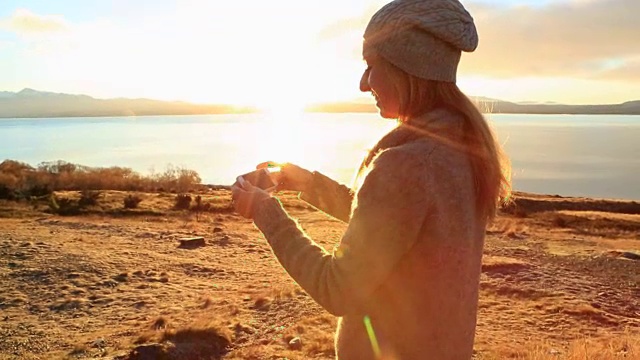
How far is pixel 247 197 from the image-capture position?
1.53 m

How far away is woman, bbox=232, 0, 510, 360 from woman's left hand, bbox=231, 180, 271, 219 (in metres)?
0.11

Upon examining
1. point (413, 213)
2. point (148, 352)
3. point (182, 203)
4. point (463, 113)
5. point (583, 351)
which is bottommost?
point (182, 203)

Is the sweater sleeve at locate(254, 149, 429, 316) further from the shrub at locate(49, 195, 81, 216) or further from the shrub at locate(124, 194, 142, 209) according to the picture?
the shrub at locate(124, 194, 142, 209)

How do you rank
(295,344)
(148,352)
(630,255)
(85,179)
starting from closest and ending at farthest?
1. (148,352)
2. (295,344)
3. (630,255)
4. (85,179)

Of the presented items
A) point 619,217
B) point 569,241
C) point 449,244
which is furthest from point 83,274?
point 619,217

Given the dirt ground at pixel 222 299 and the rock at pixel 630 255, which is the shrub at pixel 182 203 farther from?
the rock at pixel 630 255

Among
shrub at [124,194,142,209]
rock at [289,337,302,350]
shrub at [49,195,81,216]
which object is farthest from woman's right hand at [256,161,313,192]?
shrub at [124,194,142,209]

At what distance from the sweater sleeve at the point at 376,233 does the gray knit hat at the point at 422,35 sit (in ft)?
0.76

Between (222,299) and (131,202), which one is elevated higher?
(222,299)

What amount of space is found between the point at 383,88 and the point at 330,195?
1.78ft

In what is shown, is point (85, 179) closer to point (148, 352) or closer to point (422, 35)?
point (148, 352)

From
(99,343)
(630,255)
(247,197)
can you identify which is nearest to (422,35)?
(247,197)

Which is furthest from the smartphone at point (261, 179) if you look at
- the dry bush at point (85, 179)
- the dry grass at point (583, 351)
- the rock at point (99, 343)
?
the dry bush at point (85, 179)

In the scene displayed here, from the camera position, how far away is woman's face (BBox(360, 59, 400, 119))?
4.40ft
